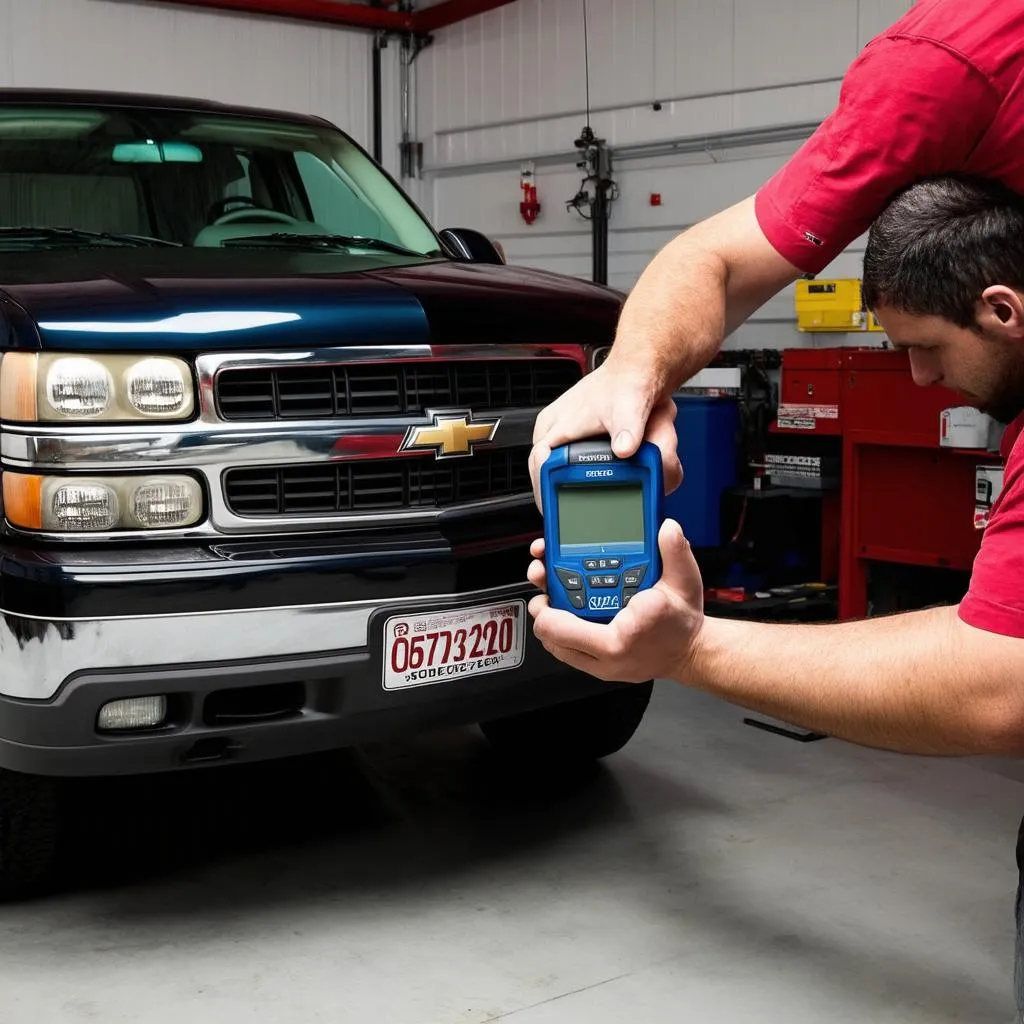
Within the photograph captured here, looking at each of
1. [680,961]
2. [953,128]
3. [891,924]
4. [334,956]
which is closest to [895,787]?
[891,924]

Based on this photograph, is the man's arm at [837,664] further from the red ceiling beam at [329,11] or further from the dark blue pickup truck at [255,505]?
the red ceiling beam at [329,11]

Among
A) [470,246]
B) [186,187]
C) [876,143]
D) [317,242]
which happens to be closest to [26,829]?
[317,242]

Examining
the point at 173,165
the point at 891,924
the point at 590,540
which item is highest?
the point at 173,165

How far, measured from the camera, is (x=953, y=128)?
135cm

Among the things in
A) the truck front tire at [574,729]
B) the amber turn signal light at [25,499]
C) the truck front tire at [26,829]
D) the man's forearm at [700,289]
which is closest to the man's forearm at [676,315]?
the man's forearm at [700,289]

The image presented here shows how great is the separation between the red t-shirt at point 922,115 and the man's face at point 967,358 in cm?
15

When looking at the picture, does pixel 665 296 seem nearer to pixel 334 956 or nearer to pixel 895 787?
pixel 334 956

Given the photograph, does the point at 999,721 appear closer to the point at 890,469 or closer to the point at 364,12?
the point at 890,469

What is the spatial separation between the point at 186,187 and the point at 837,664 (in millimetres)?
2835

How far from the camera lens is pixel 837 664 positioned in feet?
4.10

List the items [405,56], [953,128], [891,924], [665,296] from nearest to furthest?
[953,128], [665,296], [891,924], [405,56]

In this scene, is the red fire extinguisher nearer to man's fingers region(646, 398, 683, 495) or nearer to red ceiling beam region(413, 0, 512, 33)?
red ceiling beam region(413, 0, 512, 33)

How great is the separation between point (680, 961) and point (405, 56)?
28.9ft

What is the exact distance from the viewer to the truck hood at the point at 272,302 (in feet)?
8.18
